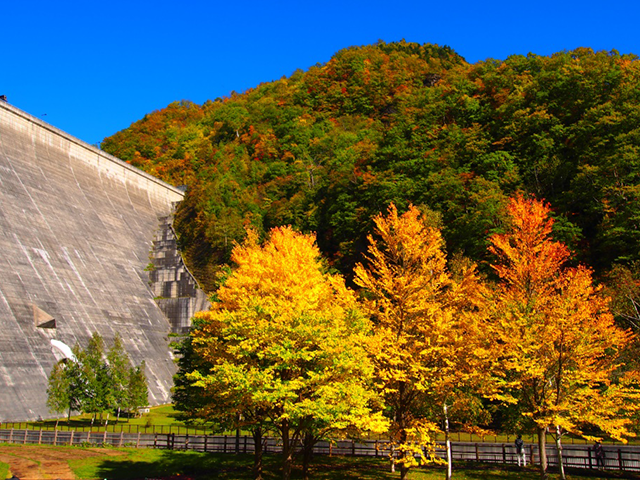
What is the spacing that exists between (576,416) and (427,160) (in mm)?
39872

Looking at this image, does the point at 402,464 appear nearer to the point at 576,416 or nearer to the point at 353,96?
the point at 576,416

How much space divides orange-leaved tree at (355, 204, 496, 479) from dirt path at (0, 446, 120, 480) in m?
12.9

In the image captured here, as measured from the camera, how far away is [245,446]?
100 ft

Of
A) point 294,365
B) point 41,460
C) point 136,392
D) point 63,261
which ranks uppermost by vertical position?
point 63,261

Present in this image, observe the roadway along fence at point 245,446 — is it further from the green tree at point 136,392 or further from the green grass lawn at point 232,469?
the green tree at point 136,392

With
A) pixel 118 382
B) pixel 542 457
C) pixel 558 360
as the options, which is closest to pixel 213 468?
pixel 118 382

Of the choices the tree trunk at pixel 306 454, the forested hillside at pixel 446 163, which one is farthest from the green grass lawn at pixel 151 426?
the forested hillside at pixel 446 163

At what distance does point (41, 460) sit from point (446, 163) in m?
45.0

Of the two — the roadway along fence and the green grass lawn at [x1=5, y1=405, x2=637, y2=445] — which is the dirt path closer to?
the roadway along fence

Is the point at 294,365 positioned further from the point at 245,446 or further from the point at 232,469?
the point at 245,446

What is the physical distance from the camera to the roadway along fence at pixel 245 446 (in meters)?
27.8

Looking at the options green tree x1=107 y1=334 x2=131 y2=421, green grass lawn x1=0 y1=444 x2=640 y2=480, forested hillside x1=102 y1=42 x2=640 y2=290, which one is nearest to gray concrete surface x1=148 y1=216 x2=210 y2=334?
forested hillside x1=102 y1=42 x2=640 y2=290

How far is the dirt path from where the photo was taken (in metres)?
21.0

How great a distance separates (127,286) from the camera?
5491 cm
